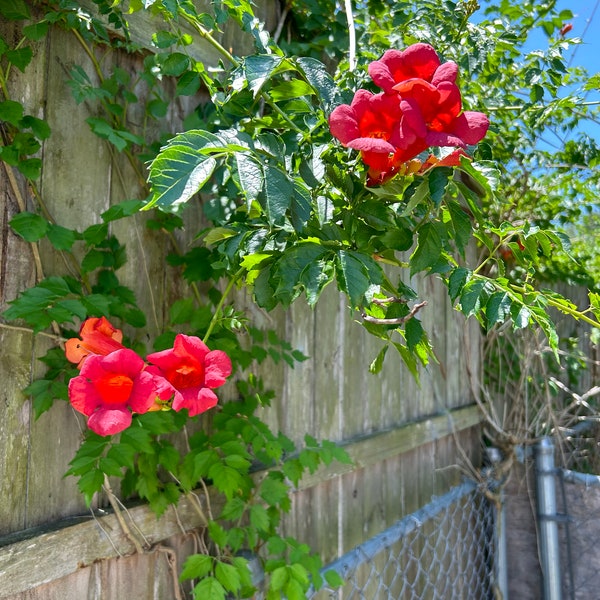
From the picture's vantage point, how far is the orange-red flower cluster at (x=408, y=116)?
0.80 m

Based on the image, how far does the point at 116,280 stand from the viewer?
1271 millimetres

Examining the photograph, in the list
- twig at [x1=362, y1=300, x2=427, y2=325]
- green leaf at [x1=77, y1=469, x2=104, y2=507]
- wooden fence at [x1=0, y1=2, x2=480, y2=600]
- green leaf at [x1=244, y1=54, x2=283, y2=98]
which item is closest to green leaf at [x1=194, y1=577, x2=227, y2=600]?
wooden fence at [x1=0, y1=2, x2=480, y2=600]

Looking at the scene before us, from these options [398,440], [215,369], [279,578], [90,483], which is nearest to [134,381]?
[215,369]

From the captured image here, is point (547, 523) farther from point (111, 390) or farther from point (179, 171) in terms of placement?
point (179, 171)

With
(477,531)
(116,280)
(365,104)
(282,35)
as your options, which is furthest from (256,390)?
(477,531)

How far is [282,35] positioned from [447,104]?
4.11ft

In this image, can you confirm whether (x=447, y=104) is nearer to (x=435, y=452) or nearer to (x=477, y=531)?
(x=435, y=452)

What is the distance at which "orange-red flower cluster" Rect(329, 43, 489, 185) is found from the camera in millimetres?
795

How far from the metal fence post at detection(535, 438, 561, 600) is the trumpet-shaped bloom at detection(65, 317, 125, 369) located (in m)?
2.11

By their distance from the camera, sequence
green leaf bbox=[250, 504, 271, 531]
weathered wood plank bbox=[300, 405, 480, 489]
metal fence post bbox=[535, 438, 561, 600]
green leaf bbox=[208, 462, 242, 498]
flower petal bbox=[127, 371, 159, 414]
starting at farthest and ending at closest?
1. metal fence post bbox=[535, 438, 561, 600]
2. weathered wood plank bbox=[300, 405, 480, 489]
3. green leaf bbox=[250, 504, 271, 531]
4. green leaf bbox=[208, 462, 242, 498]
5. flower petal bbox=[127, 371, 159, 414]

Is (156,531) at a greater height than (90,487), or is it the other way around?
(90,487)

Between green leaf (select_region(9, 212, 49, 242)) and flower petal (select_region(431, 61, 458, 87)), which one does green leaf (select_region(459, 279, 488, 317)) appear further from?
green leaf (select_region(9, 212, 49, 242))

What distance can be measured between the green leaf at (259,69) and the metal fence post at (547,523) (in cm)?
223

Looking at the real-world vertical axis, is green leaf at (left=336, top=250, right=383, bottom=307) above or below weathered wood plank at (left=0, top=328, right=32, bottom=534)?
above
